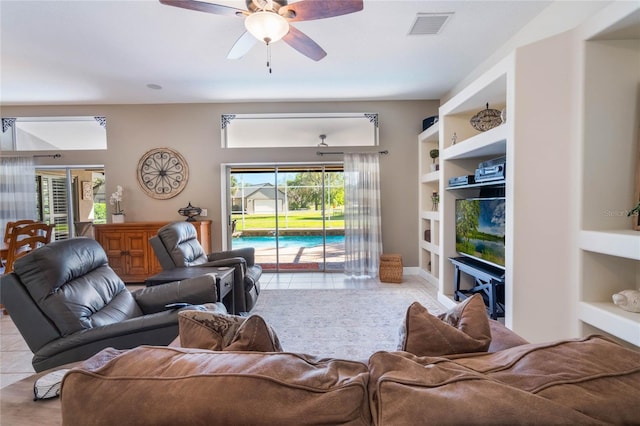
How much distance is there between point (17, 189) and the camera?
4.42 meters

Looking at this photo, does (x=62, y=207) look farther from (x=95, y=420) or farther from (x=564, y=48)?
(x=564, y=48)

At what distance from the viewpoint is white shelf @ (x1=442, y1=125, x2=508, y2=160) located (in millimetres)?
2309

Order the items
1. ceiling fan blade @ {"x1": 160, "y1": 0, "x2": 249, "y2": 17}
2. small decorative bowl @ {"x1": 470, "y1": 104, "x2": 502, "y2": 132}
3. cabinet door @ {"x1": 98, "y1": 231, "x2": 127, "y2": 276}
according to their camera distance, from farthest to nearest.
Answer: cabinet door @ {"x1": 98, "y1": 231, "x2": 127, "y2": 276} → small decorative bowl @ {"x1": 470, "y1": 104, "x2": 502, "y2": 132} → ceiling fan blade @ {"x1": 160, "y1": 0, "x2": 249, "y2": 17}

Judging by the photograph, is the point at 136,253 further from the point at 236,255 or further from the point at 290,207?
the point at 290,207

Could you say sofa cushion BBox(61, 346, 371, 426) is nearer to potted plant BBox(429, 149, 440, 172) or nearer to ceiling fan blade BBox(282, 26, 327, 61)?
ceiling fan blade BBox(282, 26, 327, 61)

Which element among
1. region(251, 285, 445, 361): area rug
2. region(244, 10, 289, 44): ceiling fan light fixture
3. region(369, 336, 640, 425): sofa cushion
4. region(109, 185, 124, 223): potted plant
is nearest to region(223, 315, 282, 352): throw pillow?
region(369, 336, 640, 425): sofa cushion

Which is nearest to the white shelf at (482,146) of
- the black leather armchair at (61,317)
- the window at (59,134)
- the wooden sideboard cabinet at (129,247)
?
the black leather armchair at (61,317)

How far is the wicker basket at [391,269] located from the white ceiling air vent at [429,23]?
2.97 m

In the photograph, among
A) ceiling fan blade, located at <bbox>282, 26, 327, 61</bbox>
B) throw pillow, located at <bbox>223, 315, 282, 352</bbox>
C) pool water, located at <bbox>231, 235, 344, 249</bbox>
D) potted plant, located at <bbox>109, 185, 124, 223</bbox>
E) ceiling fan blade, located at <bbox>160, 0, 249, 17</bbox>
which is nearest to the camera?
throw pillow, located at <bbox>223, 315, 282, 352</bbox>

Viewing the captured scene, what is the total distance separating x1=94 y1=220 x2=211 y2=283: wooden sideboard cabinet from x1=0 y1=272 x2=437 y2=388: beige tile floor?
0.94 ft

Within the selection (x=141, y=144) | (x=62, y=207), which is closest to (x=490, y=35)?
(x=141, y=144)

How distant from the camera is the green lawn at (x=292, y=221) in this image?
16.3ft

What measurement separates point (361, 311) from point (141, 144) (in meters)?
4.39

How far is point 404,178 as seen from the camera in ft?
15.4
